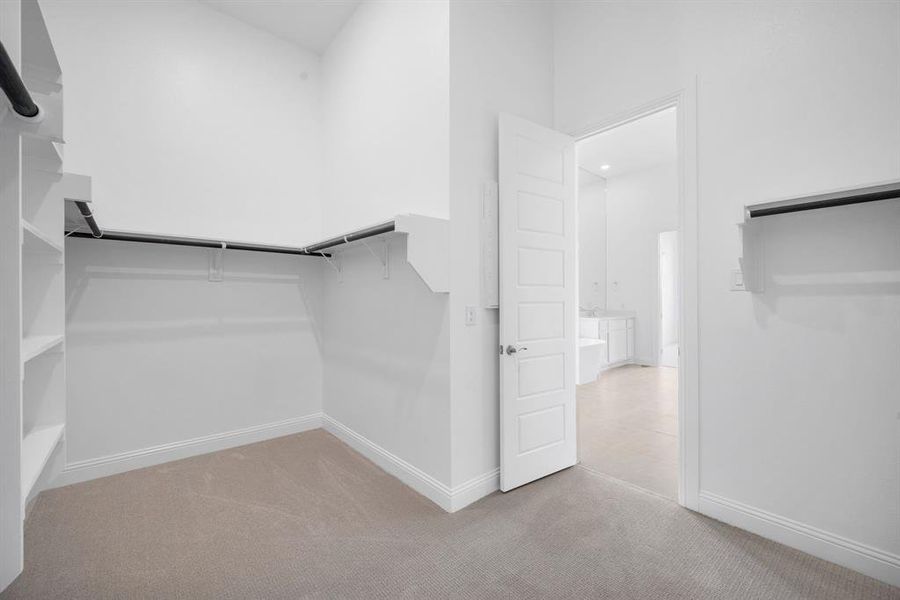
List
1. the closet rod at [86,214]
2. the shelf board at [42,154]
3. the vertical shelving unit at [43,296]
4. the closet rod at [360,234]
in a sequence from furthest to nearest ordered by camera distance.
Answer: the closet rod at [360,234]
the closet rod at [86,214]
the vertical shelving unit at [43,296]
the shelf board at [42,154]

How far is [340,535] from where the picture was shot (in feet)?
6.57

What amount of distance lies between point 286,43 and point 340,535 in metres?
3.82

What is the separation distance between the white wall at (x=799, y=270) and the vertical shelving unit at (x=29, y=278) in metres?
2.61

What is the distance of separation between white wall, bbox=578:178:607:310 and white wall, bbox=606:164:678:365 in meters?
0.11

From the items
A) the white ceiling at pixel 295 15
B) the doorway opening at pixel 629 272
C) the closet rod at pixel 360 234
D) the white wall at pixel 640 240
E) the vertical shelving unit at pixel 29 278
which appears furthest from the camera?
the white wall at pixel 640 240

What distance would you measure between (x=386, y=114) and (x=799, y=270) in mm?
2558

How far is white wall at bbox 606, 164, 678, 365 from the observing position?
6.53 m

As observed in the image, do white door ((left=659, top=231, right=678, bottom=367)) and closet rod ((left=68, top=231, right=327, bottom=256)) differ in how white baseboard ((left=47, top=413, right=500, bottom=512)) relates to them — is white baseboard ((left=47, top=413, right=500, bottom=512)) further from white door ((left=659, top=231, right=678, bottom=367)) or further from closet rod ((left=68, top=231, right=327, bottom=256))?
white door ((left=659, top=231, right=678, bottom=367))

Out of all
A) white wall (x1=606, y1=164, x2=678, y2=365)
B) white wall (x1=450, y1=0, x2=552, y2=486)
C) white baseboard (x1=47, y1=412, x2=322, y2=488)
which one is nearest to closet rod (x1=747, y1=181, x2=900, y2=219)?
white wall (x1=450, y1=0, x2=552, y2=486)

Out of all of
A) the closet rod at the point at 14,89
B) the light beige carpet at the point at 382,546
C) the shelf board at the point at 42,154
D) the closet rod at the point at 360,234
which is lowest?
the light beige carpet at the point at 382,546

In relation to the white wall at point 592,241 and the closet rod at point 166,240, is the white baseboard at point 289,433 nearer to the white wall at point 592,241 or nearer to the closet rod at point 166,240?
the closet rod at point 166,240

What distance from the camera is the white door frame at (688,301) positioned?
2.14 metres

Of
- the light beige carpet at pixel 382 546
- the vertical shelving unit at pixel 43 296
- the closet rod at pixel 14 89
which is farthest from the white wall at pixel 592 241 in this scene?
the closet rod at pixel 14 89

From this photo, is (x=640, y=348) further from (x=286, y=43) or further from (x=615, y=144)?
(x=286, y=43)
